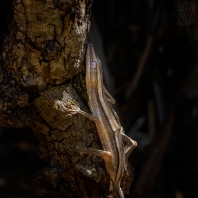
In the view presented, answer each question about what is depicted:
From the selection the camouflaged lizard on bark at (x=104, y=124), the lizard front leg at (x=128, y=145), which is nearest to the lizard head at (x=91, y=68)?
the camouflaged lizard on bark at (x=104, y=124)

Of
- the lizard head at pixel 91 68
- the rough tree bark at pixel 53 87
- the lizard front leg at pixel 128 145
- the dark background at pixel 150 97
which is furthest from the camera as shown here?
the dark background at pixel 150 97

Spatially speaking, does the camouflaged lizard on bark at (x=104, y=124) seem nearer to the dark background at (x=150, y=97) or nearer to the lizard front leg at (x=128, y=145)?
the lizard front leg at (x=128, y=145)

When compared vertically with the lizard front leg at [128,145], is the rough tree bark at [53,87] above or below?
above

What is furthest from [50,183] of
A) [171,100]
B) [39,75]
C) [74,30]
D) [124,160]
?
[171,100]

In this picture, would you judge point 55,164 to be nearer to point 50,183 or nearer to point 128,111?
point 50,183

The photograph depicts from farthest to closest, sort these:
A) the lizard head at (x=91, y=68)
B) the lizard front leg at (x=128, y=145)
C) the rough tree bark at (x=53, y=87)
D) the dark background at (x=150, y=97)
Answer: the dark background at (x=150, y=97) < the lizard front leg at (x=128, y=145) < the lizard head at (x=91, y=68) < the rough tree bark at (x=53, y=87)

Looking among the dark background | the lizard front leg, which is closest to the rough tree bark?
the lizard front leg

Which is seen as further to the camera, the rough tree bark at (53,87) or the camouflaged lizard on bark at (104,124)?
the camouflaged lizard on bark at (104,124)
